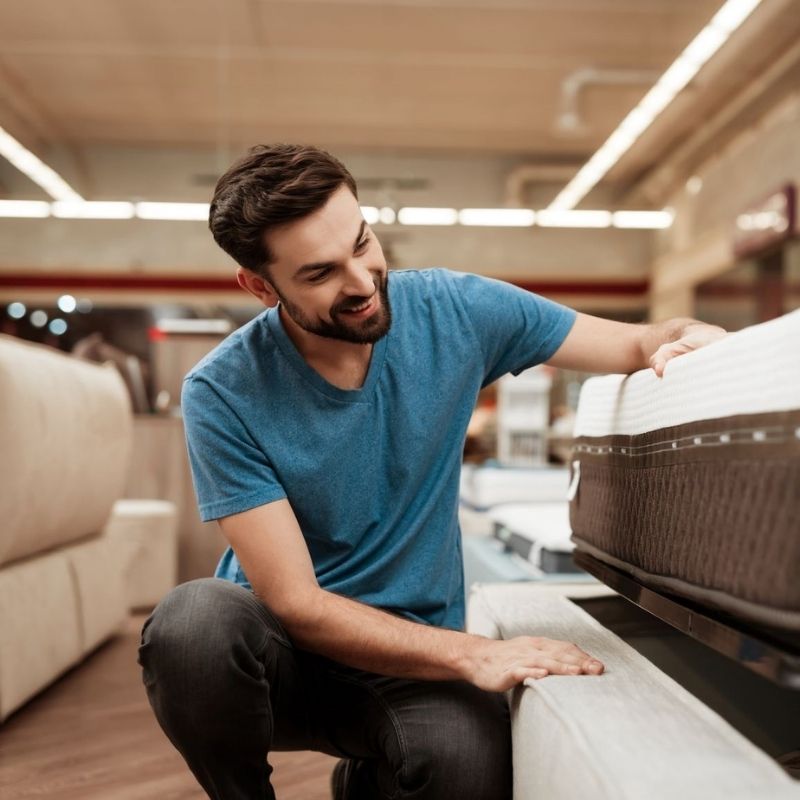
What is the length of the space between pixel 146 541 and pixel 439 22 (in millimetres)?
4147

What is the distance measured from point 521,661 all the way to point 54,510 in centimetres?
171

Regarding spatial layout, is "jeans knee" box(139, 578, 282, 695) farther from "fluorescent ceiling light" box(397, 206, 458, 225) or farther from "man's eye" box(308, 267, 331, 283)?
"fluorescent ceiling light" box(397, 206, 458, 225)

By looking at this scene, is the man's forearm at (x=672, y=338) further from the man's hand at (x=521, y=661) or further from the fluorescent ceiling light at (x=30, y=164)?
the fluorescent ceiling light at (x=30, y=164)

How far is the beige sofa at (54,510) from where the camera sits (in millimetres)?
2088

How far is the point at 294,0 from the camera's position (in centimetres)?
569

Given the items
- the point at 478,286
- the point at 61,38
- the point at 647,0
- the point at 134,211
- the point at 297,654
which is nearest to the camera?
the point at 297,654

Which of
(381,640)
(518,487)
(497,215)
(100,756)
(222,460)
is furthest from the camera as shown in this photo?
(497,215)

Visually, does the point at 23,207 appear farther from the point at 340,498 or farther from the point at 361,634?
the point at 361,634

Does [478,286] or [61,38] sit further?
[61,38]

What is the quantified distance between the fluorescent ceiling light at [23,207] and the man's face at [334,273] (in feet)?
21.7

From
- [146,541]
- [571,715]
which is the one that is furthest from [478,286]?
[146,541]

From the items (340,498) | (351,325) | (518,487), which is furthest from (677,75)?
(340,498)

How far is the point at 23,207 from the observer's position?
7.98 m

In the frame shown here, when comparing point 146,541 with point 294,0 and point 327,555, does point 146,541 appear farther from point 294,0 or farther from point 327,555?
point 294,0
